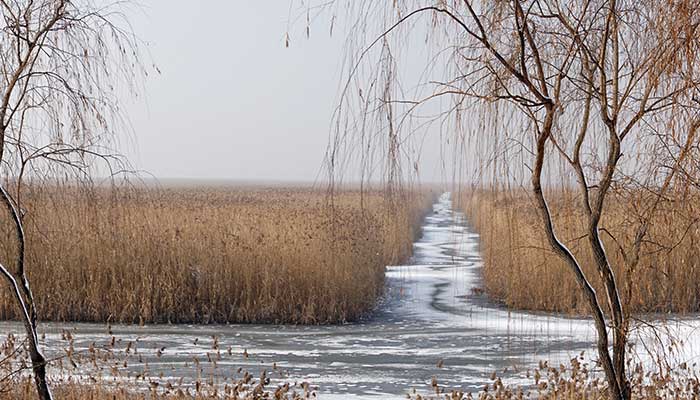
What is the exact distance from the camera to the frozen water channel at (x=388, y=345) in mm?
7359

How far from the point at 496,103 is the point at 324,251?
26.5 feet

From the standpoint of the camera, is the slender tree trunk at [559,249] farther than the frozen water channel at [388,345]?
No

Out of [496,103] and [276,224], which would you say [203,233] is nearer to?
[276,224]

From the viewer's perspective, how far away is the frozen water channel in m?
7.36

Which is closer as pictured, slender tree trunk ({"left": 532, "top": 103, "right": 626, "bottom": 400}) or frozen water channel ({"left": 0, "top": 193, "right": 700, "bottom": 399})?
slender tree trunk ({"left": 532, "top": 103, "right": 626, "bottom": 400})

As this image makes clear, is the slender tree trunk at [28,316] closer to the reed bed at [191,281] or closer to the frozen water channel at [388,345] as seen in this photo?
the frozen water channel at [388,345]

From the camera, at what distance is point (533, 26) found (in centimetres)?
375

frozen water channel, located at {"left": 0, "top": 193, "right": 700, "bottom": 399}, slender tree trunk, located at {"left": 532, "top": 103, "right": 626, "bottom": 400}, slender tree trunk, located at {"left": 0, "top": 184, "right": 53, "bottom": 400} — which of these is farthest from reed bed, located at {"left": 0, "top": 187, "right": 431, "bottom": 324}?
slender tree trunk, located at {"left": 532, "top": 103, "right": 626, "bottom": 400}

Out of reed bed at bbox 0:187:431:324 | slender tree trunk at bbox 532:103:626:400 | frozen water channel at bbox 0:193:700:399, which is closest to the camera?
slender tree trunk at bbox 532:103:626:400

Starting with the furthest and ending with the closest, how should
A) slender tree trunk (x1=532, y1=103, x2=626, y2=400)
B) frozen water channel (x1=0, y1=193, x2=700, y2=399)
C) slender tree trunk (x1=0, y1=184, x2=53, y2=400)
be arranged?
frozen water channel (x1=0, y1=193, x2=700, y2=399) < slender tree trunk (x1=0, y1=184, x2=53, y2=400) < slender tree trunk (x1=532, y1=103, x2=626, y2=400)

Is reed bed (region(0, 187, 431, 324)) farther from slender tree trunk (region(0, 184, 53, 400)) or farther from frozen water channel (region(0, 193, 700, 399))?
slender tree trunk (region(0, 184, 53, 400))

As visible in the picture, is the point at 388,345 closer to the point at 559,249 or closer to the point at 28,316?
the point at 28,316

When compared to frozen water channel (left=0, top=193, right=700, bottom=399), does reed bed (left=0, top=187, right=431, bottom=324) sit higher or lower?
higher

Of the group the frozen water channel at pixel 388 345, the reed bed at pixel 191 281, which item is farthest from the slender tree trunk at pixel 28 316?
the reed bed at pixel 191 281
